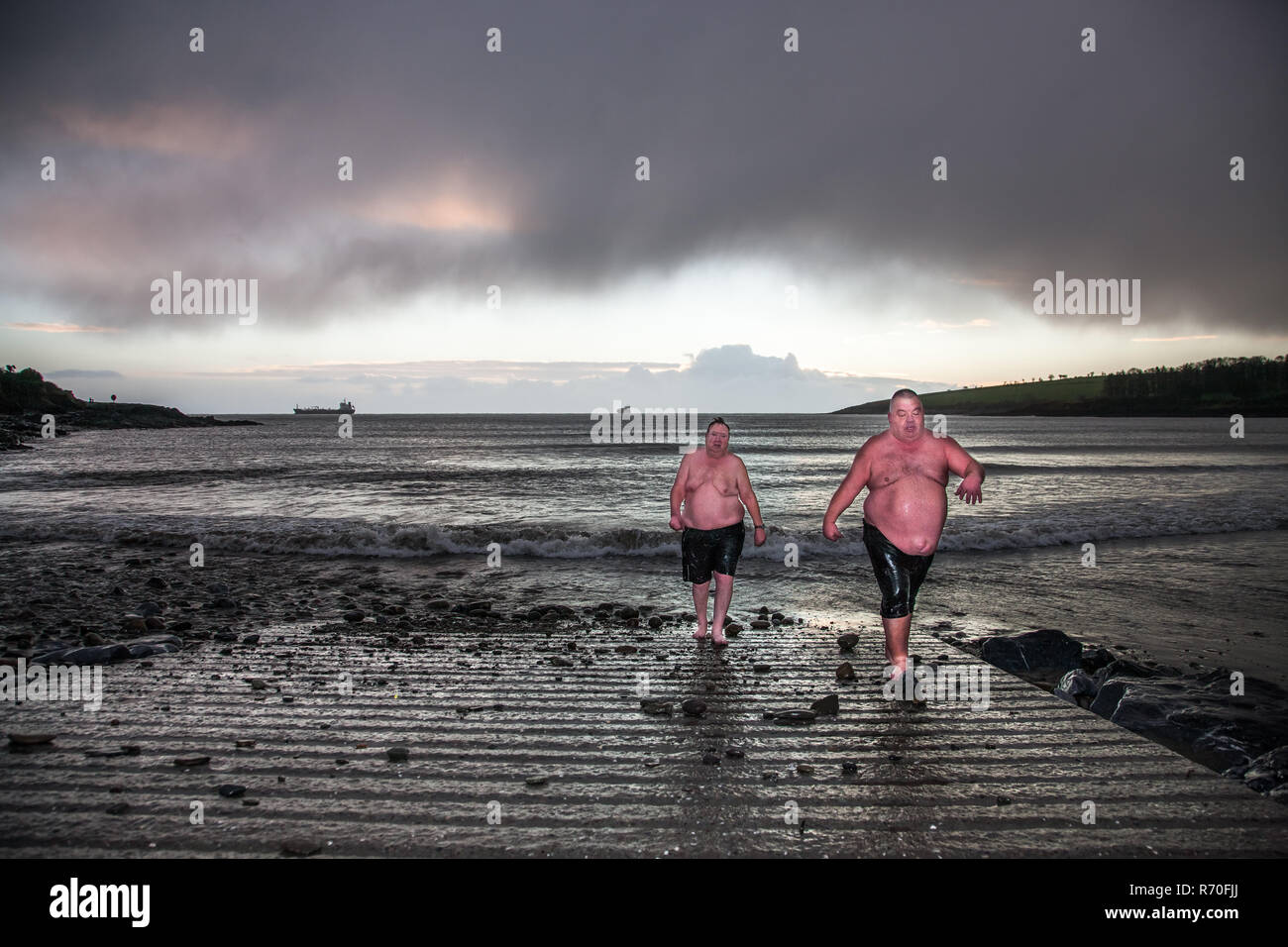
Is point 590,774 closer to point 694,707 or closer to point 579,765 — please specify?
point 579,765

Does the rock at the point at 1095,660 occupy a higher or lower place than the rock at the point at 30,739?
lower

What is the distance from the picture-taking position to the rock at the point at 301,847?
3350 mm

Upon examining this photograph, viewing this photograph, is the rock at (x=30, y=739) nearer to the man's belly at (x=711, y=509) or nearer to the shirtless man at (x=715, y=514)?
the shirtless man at (x=715, y=514)

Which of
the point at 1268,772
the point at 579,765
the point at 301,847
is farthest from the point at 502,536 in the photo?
the point at 1268,772

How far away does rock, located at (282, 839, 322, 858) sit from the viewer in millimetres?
3350

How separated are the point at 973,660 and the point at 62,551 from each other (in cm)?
1709

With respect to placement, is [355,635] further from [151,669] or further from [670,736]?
[670,736]

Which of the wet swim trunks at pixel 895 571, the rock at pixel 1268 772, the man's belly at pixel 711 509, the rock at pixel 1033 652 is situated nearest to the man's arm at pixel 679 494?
the man's belly at pixel 711 509

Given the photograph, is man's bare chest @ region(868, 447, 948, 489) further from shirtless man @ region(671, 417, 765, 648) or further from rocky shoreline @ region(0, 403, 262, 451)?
rocky shoreline @ region(0, 403, 262, 451)

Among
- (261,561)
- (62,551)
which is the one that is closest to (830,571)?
(261,561)

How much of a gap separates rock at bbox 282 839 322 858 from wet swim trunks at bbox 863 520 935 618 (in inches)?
176

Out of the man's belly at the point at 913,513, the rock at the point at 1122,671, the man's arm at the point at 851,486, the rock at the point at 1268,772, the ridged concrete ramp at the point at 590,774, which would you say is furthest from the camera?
the rock at the point at 1122,671

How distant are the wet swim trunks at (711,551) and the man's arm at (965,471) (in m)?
2.19

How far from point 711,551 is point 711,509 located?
444 millimetres
